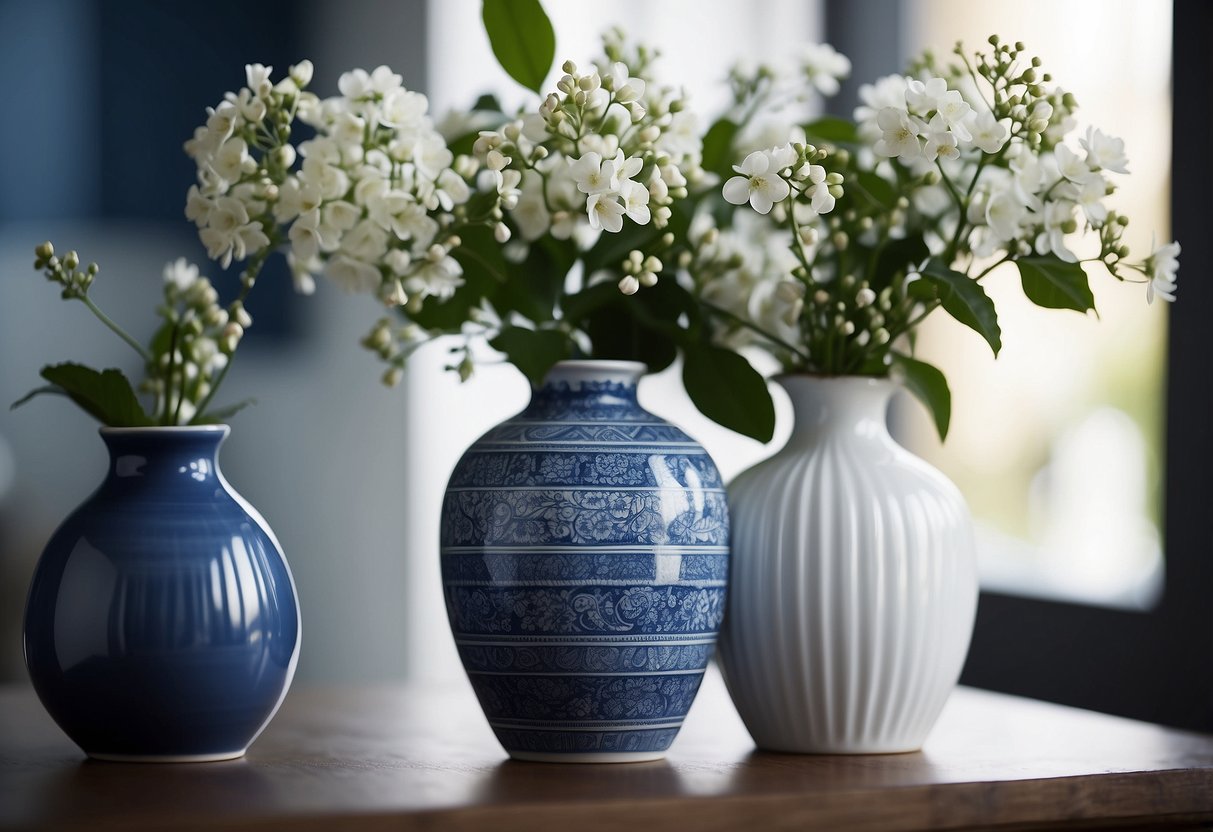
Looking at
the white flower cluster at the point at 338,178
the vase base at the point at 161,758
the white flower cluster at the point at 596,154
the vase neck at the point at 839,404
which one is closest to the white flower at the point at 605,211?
the white flower cluster at the point at 596,154

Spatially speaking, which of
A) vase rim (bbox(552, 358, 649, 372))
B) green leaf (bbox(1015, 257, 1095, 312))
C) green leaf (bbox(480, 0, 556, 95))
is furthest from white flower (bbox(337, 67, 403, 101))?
green leaf (bbox(1015, 257, 1095, 312))

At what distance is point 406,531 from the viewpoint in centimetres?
242

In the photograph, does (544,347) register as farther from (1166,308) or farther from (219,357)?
(1166,308)

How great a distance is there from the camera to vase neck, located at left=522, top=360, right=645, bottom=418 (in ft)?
3.01

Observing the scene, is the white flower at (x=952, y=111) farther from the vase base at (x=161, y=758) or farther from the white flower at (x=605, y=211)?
the vase base at (x=161, y=758)

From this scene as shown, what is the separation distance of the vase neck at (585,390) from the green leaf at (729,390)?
6cm

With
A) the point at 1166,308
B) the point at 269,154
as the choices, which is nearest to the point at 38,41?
the point at 269,154

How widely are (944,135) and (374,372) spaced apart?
170cm

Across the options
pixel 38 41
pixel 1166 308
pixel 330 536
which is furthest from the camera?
pixel 330 536

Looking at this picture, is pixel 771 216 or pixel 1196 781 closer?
pixel 1196 781

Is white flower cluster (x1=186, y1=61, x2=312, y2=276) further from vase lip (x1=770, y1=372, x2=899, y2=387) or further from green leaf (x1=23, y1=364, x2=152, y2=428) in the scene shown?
vase lip (x1=770, y1=372, x2=899, y2=387)

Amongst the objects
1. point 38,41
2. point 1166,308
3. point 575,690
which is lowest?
point 575,690

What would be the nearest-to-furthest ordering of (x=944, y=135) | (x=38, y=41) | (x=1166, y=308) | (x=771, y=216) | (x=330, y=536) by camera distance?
(x=944, y=135)
(x=771, y=216)
(x=1166, y=308)
(x=38, y=41)
(x=330, y=536)

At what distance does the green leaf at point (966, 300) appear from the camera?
0.87 metres
